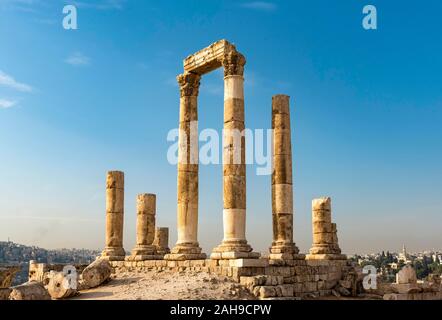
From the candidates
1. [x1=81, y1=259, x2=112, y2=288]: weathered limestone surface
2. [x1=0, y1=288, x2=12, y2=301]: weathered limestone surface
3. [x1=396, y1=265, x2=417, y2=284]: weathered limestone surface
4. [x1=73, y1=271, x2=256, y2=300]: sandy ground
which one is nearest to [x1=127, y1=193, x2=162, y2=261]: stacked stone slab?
[x1=81, y1=259, x2=112, y2=288]: weathered limestone surface

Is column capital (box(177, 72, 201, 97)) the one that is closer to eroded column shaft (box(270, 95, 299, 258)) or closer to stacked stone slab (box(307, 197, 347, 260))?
eroded column shaft (box(270, 95, 299, 258))

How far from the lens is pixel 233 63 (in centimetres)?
2128

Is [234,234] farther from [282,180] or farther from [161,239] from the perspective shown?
[161,239]

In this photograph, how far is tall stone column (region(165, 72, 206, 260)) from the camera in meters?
22.4

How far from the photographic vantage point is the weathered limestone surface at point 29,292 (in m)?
15.4

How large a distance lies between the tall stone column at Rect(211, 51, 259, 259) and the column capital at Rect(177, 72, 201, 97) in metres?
2.66

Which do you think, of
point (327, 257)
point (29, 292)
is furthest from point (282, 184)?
point (29, 292)

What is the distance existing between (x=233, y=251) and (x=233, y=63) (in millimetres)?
7956

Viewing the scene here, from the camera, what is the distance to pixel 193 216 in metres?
22.9

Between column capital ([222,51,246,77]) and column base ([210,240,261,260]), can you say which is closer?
column base ([210,240,261,260])

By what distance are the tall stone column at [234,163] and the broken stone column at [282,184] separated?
301cm

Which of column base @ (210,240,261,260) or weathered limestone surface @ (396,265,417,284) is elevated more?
column base @ (210,240,261,260)
